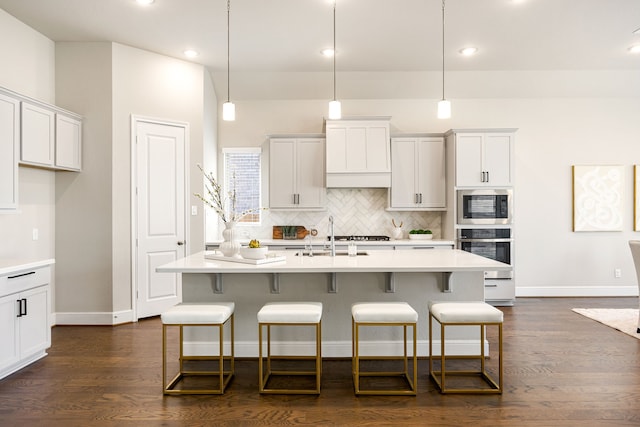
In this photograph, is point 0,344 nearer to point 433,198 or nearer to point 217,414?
point 217,414

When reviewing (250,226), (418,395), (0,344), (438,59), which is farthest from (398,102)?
(0,344)

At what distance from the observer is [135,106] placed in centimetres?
482

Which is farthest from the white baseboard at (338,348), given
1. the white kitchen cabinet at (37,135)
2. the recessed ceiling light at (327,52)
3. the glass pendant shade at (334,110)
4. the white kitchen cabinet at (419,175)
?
the recessed ceiling light at (327,52)

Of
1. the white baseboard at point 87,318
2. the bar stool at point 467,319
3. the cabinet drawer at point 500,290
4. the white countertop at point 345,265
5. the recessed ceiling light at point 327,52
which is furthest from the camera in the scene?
the cabinet drawer at point 500,290

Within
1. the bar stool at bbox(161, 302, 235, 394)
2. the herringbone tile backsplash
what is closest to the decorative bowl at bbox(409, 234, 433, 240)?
the herringbone tile backsplash

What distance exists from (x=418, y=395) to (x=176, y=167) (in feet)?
12.2

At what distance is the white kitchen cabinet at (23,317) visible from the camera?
3.12 meters

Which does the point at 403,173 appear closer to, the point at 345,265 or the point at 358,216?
the point at 358,216

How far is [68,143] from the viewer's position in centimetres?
446

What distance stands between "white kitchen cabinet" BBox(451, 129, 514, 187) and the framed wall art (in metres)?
1.32

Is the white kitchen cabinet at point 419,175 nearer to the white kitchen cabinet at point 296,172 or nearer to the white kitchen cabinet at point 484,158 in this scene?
the white kitchen cabinet at point 484,158

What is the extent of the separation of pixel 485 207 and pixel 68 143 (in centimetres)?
493

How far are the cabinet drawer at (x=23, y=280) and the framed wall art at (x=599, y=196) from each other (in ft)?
21.2

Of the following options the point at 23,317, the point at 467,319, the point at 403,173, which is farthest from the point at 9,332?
the point at 403,173
